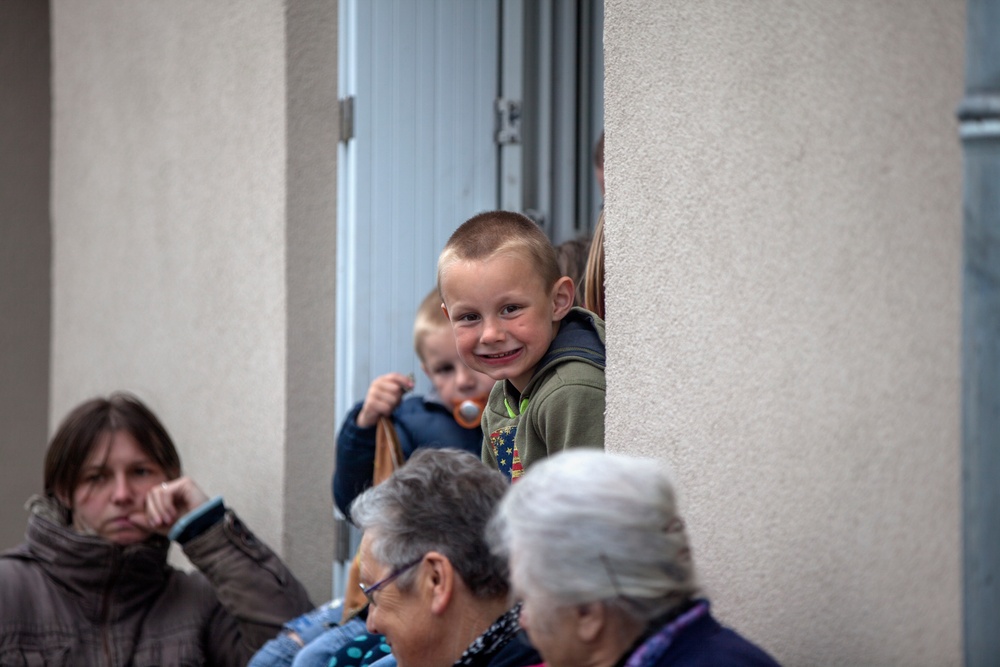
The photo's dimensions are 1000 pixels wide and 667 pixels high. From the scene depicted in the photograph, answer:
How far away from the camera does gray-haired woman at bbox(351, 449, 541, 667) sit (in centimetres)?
234

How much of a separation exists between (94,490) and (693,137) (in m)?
2.59

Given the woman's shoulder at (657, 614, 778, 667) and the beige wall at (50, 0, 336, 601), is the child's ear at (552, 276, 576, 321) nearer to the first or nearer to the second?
the woman's shoulder at (657, 614, 778, 667)

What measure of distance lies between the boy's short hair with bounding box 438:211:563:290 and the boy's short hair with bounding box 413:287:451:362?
934 millimetres

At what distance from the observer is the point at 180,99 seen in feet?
17.0

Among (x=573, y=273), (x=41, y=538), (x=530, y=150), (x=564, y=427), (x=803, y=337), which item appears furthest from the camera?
(x=530, y=150)

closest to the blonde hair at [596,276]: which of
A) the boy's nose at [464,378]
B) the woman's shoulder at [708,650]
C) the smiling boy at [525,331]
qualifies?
the smiling boy at [525,331]

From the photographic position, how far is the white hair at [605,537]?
1833 millimetres

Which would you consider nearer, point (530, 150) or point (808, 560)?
point (808, 560)

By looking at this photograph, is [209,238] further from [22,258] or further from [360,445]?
[22,258]

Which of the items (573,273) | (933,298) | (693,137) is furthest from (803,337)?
(573,273)

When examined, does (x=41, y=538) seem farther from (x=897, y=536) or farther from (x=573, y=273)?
(x=897, y=536)

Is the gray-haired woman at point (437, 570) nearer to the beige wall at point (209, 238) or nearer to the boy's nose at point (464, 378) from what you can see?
the boy's nose at point (464, 378)

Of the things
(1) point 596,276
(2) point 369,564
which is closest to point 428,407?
(1) point 596,276

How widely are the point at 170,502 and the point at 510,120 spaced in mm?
1705
